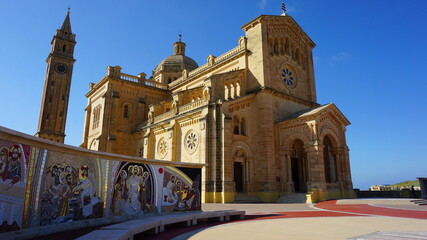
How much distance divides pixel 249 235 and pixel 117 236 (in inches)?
138

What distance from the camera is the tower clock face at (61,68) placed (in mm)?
52469

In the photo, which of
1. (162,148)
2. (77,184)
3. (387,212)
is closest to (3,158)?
(77,184)

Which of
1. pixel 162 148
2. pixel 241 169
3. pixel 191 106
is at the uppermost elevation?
pixel 191 106

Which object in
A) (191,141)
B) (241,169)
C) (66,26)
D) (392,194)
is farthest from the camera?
(66,26)

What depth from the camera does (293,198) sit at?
23.7m

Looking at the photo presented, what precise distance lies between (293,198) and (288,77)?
13.5 metres

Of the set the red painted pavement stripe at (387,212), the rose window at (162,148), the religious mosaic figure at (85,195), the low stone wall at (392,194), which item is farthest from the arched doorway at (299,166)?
the religious mosaic figure at (85,195)

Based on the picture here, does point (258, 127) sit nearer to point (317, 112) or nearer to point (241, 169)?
point (241, 169)

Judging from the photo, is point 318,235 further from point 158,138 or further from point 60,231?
point 158,138

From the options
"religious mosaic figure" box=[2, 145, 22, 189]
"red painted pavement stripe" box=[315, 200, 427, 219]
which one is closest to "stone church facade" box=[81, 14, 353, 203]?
"red painted pavement stripe" box=[315, 200, 427, 219]

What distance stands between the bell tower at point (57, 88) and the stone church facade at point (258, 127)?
1968 centimetres

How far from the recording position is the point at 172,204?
12242 mm

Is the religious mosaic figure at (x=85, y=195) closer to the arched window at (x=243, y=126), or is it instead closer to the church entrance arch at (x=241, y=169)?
the church entrance arch at (x=241, y=169)

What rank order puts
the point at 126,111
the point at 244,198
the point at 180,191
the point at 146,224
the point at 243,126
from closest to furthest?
the point at 146,224 < the point at 180,191 < the point at 244,198 < the point at 243,126 < the point at 126,111
